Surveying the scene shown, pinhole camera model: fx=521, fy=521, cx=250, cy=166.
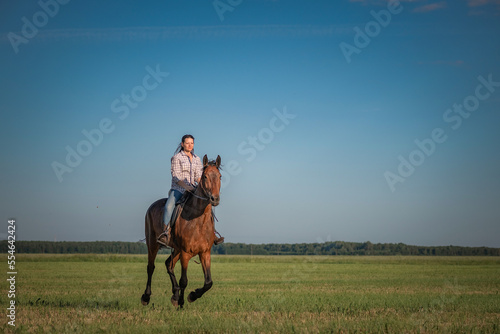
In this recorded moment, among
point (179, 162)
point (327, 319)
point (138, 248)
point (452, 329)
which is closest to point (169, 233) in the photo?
point (179, 162)

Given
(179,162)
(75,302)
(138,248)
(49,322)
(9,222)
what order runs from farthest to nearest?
(138,248), (75,302), (179,162), (9,222), (49,322)

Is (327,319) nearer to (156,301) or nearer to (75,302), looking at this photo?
(156,301)

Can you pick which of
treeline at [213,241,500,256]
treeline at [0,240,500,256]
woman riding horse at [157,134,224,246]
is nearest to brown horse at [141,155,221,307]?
woman riding horse at [157,134,224,246]

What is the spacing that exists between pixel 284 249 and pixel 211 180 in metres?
133

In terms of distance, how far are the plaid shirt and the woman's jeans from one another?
123 mm

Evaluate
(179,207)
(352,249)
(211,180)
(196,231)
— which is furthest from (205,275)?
(352,249)

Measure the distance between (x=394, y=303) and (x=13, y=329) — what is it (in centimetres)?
918

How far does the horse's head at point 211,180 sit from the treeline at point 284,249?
97.4m

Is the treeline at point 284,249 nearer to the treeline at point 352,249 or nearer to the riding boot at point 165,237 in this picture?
the treeline at point 352,249

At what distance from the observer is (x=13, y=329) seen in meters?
8.73

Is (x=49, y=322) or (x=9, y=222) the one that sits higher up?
(x=9, y=222)

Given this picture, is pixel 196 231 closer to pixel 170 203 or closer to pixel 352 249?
pixel 170 203

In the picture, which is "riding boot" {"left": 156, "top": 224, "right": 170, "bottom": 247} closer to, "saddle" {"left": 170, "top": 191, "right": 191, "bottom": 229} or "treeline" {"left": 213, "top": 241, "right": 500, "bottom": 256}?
"saddle" {"left": 170, "top": 191, "right": 191, "bottom": 229}

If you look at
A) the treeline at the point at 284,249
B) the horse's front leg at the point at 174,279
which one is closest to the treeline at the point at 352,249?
the treeline at the point at 284,249
